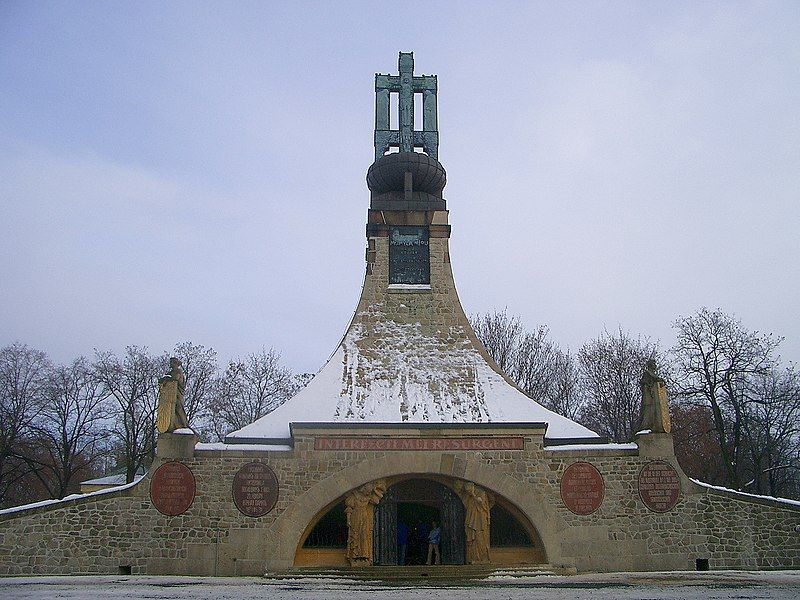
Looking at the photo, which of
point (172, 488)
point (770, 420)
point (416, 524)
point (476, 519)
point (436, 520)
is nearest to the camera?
A: point (172, 488)

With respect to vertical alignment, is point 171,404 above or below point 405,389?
below

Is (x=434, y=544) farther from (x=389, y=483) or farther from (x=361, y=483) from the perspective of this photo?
(x=361, y=483)

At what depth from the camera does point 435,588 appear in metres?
11.7

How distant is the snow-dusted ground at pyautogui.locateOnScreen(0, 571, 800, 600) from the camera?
33.0 ft

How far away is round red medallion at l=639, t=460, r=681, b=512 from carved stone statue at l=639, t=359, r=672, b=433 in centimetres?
76

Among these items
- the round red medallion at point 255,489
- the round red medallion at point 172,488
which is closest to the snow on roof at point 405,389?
the round red medallion at point 255,489

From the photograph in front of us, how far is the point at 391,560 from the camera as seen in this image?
1478cm

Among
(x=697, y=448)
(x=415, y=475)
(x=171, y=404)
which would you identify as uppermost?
(x=697, y=448)

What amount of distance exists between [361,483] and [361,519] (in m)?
0.71

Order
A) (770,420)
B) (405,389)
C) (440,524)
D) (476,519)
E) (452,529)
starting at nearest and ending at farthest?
(476,519)
(452,529)
(440,524)
(405,389)
(770,420)

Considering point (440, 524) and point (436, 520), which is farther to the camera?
point (436, 520)

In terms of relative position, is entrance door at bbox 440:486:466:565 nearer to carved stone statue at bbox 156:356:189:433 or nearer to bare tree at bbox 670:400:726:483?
carved stone statue at bbox 156:356:189:433

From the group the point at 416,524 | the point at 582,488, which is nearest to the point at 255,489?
the point at 416,524

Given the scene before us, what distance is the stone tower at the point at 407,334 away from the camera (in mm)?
15484
